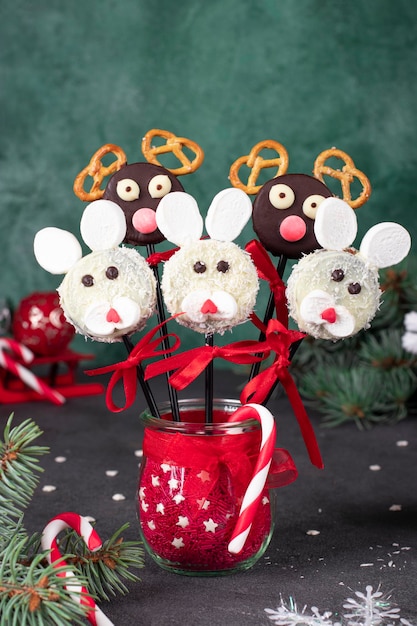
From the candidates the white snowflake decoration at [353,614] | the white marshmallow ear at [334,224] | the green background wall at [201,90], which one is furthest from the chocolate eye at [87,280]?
the green background wall at [201,90]

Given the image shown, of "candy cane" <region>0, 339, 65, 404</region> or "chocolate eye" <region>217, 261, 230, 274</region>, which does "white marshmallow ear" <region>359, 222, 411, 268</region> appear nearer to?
"chocolate eye" <region>217, 261, 230, 274</region>

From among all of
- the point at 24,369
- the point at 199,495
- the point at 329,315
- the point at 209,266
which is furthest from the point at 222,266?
the point at 24,369

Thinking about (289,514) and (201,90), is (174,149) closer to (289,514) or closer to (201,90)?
(289,514)

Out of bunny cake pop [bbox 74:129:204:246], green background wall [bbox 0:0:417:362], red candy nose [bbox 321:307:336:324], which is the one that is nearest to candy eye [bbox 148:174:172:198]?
bunny cake pop [bbox 74:129:204:246]

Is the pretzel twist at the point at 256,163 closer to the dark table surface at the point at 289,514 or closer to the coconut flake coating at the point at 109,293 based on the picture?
the coconut flake coating at the point at 109,293

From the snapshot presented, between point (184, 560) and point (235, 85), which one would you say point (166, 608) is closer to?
point (184, 560)

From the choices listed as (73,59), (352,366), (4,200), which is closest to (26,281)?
(4,200)

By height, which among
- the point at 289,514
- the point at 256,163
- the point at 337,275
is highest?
the point at 256,163
